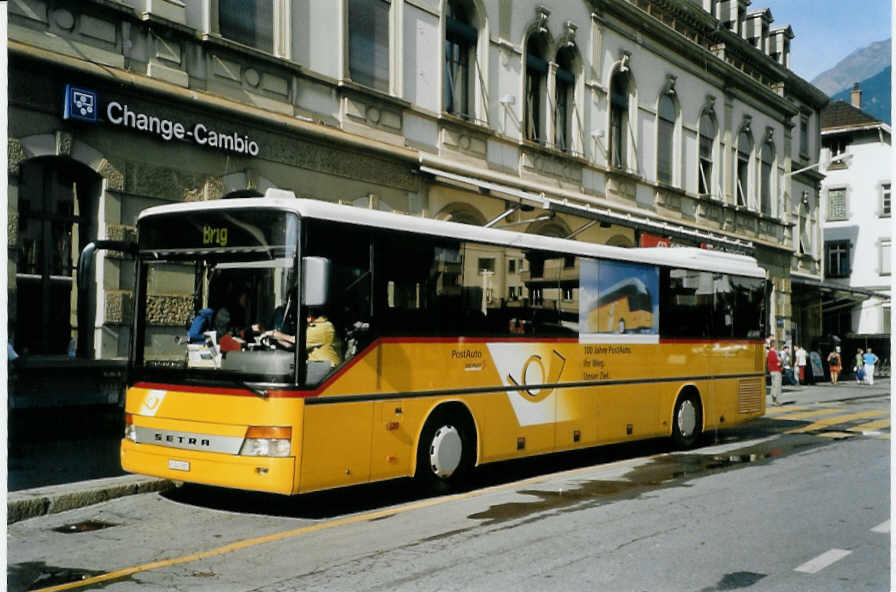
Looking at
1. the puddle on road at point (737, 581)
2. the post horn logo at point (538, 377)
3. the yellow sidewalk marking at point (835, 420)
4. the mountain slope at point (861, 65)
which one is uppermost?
the mountain slope at point (861, 65)

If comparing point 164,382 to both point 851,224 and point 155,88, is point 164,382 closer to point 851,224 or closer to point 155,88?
point 155,88

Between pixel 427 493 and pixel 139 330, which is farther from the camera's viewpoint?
pixel 427 493

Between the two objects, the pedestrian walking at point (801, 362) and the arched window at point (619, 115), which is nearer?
the arched window at point (619, 115)

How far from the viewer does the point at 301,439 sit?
338 inches

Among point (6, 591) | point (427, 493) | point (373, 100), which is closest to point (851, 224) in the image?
point (373, 100)

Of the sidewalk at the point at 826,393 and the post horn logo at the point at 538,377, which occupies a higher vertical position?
the post horn logo at the point at 538,377

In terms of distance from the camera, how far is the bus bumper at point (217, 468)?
8492 mm

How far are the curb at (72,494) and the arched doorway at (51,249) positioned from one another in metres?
3.04

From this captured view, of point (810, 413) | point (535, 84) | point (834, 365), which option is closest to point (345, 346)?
point (535, 84)

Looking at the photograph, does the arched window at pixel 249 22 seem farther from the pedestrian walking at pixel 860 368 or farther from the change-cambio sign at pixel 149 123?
the pedestrian walking at pixel 860 368

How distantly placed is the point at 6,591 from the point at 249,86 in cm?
1044

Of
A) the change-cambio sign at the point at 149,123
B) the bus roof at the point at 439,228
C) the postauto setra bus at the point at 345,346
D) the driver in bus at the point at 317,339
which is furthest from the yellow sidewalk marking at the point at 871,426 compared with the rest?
the driver in bus at the point at 317,339

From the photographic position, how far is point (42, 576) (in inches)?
266

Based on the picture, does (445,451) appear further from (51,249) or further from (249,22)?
(249,22)
